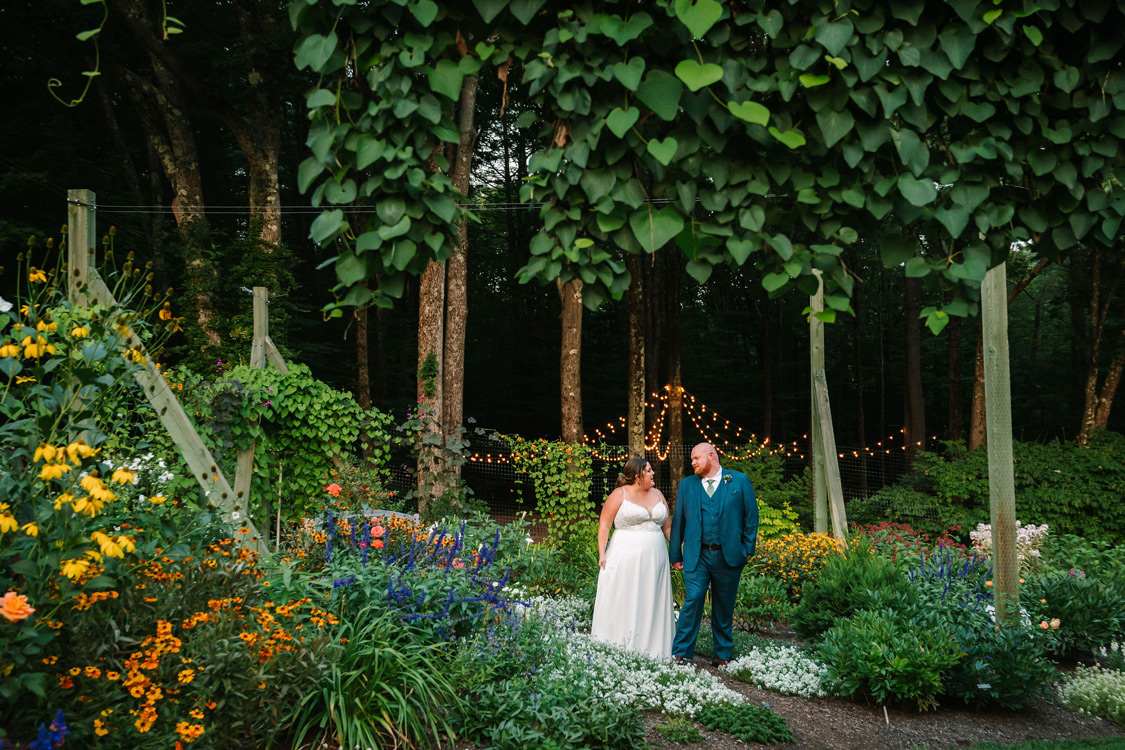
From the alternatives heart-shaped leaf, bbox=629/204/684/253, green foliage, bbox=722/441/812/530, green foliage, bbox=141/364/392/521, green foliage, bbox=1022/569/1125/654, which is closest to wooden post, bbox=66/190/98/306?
green foliage, bbox=141/364/392/521

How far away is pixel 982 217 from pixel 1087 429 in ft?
43.7

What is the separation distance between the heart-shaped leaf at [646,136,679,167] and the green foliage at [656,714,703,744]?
11.6ft

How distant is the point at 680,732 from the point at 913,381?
13.5 metres

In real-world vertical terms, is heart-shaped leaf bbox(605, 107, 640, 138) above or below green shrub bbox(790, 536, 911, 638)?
above

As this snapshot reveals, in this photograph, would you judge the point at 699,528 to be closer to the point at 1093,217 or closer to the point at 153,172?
the point at 1093,217

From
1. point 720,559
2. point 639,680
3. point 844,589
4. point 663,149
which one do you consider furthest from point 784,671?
point 663,149

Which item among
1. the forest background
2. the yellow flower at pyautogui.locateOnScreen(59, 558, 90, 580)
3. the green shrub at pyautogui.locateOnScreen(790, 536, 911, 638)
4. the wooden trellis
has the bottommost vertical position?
the green shrub at pyautogui.locateOnScreen(790, 536, 911, 638)

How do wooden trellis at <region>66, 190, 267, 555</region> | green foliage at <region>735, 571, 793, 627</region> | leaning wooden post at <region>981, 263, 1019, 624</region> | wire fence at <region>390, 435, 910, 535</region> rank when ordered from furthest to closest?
wire fence at <region>390, 435, 910, 535</region> → green foliage at <region>735, 571, 793, 627</region> → leaning wooden post at <region>981, 263, 1019, 624</region> → wooden trellis at <region>66, 190, 267, 555</region>

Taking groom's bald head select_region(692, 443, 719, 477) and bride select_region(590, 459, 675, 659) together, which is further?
groom's bald head select_region(692, 443, 719, 477)

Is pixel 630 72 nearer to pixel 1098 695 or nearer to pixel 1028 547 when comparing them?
pixel 1098 695

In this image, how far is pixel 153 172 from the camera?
1484cm

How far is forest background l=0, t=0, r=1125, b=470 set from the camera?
12.4m

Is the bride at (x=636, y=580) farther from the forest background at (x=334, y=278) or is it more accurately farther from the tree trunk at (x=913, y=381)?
the tree trunk at (x=913, y=381)

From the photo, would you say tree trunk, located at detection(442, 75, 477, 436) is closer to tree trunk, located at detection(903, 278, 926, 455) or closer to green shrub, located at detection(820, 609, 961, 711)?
green shrub, located at detection(820, 609, 961, 711)
